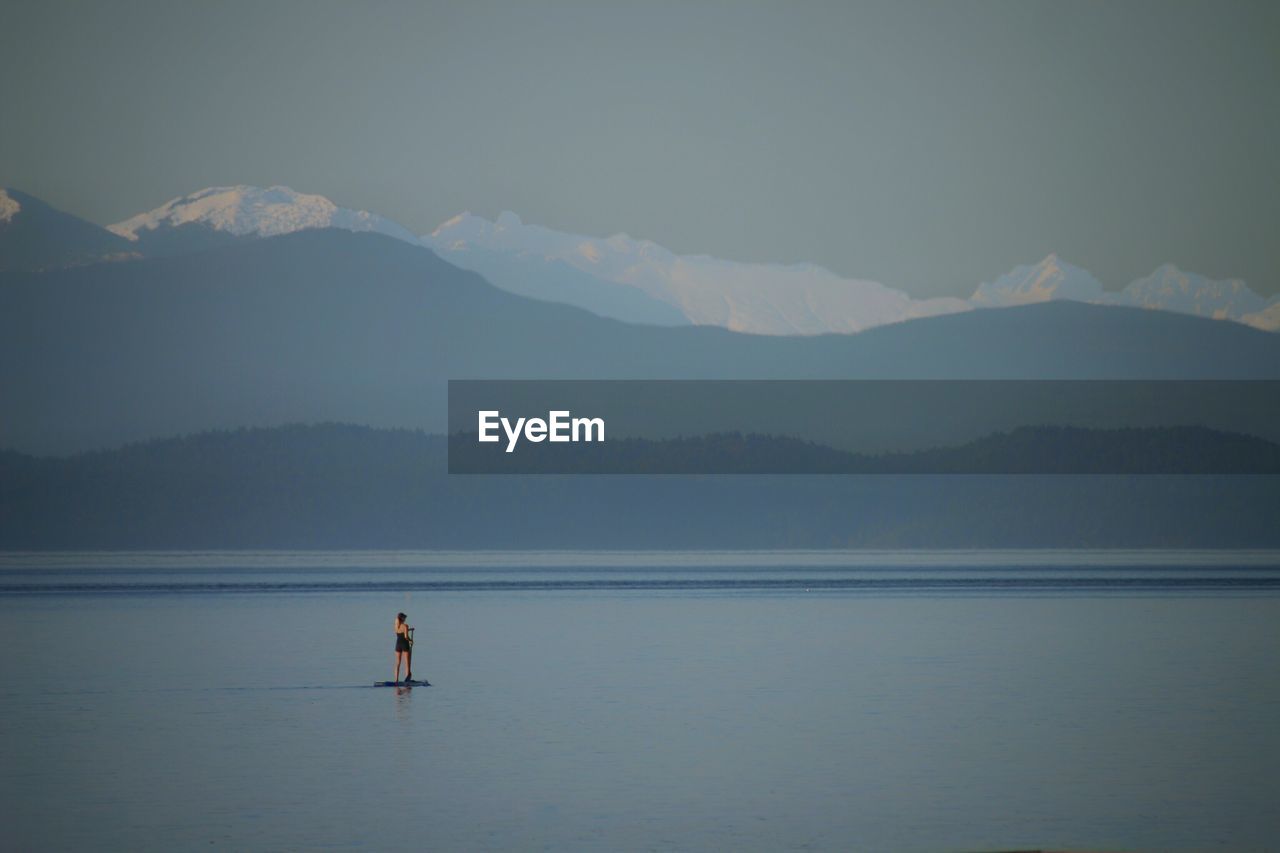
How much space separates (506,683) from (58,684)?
9262 mm

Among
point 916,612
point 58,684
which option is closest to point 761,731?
point 58,684

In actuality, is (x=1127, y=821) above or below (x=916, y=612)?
below

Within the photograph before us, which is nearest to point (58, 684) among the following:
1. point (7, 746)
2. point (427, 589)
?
point (7, 746)

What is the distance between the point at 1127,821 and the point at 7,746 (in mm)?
16809

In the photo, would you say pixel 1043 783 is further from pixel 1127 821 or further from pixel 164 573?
pixel 164 573

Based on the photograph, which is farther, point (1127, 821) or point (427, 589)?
point (427, 589)

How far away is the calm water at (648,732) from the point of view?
19.0 metres

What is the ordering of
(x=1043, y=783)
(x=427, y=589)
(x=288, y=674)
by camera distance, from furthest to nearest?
1. (x=427, y=589)
2. (x=288, y=674)
3. (x=1043, y=783)

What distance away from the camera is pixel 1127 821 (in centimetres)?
1919

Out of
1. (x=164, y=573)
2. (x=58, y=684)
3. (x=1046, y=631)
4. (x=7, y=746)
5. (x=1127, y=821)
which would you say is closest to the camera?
(x=1127, y=821)

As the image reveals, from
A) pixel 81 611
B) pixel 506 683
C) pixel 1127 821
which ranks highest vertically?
pixel 81 611

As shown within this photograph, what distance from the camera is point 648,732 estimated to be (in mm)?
26375

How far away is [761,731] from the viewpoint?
26500mm

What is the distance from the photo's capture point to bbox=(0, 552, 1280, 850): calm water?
749 inches
